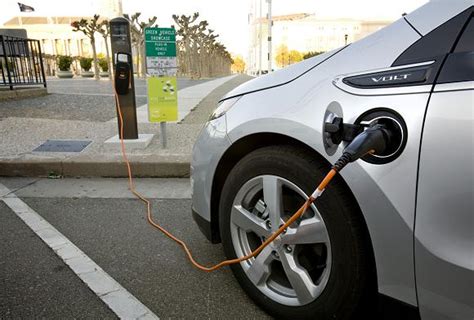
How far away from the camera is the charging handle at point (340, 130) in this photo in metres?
1.54

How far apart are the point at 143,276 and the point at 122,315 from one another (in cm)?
41

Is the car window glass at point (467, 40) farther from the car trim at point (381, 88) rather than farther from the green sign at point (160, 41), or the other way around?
the green sign at point (160, 41)

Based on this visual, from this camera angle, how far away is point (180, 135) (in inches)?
239

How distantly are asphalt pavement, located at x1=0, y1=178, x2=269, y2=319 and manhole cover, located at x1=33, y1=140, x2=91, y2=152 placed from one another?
121cm

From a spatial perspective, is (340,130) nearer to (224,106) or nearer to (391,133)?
(391,133)

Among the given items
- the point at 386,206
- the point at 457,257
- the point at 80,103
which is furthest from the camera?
the point at 80,103

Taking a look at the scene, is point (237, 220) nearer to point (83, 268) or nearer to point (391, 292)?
point (391, 292)

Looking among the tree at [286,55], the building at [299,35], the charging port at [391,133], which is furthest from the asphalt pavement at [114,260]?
the tree at [286,55]

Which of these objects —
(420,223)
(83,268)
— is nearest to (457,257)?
(420,223)

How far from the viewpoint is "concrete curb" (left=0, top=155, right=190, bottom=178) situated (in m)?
4.56

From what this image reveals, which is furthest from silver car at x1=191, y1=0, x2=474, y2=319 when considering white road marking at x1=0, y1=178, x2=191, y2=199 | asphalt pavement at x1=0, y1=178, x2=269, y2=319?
white road marking at x1=0, y1=178, x2=191, y2=199

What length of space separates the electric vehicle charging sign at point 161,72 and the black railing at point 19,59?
7.19 meters

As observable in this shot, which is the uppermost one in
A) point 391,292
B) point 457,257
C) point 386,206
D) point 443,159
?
point 443,159

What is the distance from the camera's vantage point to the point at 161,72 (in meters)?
4.95
